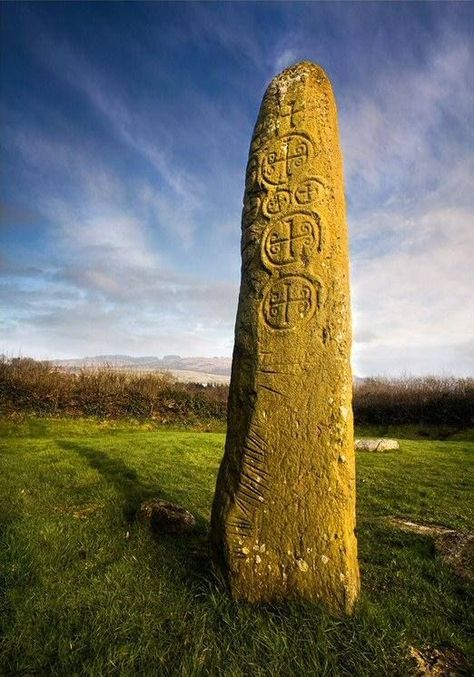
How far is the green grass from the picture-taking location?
277 cm

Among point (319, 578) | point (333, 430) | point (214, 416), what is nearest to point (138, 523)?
point (319, 578)

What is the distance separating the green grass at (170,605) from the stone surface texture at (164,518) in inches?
7.0

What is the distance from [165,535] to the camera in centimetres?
500

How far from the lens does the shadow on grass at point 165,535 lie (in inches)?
159

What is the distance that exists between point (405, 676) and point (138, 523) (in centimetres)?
334

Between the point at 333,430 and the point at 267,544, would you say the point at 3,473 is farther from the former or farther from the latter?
the point at 333,430

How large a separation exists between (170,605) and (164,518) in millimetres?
1881

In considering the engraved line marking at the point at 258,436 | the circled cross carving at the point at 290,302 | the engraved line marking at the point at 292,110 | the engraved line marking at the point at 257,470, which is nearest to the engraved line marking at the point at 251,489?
the engraved line marking at the point at 257,470

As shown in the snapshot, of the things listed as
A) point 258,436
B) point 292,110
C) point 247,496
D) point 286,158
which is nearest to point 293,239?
point 286,158

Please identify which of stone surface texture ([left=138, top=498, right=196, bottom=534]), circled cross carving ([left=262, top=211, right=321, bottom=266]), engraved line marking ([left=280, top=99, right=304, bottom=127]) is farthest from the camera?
stone surface texture ([left=138, top=498, right=196, bottom=534])

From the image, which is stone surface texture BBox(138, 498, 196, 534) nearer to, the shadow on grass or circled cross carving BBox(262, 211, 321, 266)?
the shadow on grass

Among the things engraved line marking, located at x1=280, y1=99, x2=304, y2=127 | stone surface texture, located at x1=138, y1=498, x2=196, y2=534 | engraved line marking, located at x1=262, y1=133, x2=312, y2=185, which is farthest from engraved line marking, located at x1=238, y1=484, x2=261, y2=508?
engraved line marking, located at x1=280, y1=99, x2=304, y2=127

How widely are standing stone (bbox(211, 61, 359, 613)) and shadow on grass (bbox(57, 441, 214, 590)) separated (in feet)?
1.13

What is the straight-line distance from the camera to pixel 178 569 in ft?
13.3
